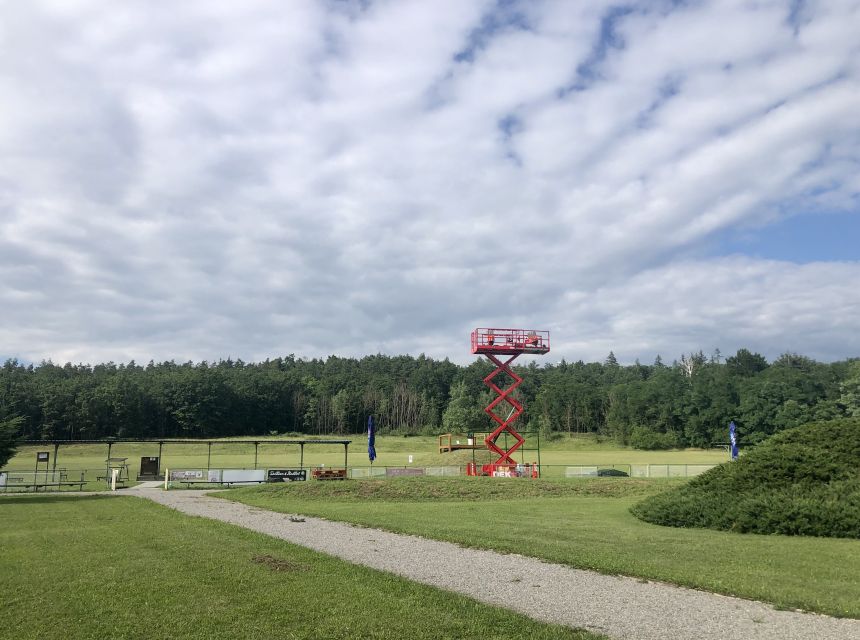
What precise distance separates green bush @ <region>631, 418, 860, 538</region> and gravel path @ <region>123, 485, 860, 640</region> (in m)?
7.99

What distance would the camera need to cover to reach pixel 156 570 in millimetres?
10367

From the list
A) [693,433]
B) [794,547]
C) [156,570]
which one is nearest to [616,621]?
[156,570]

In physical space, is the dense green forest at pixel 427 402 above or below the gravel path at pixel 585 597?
above

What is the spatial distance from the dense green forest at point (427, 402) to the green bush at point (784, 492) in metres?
82.0

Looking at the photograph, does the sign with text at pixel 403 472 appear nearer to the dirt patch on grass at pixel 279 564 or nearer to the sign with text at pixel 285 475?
the sign with text at pixel 285 475

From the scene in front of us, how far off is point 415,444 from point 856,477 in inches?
3236

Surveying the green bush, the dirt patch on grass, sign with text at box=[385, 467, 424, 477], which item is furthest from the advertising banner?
the dirt patch on grass

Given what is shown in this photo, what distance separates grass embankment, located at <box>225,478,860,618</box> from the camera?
32.6 feet

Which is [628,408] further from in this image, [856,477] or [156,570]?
[156,570]

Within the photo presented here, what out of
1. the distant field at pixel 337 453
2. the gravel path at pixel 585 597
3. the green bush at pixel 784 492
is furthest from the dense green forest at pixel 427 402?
the gravel path at pixel 585 597

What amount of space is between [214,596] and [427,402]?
144746 mm

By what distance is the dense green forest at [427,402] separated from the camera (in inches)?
4228

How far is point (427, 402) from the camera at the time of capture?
152 m

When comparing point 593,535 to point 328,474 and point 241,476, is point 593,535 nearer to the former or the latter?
point 328,474
